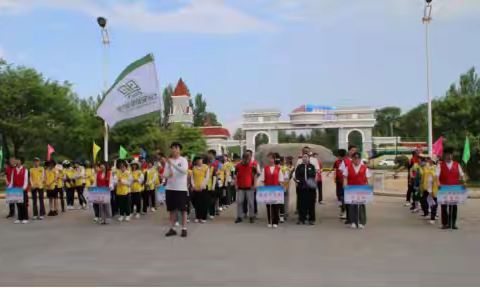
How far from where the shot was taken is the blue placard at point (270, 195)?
11055 millimetres

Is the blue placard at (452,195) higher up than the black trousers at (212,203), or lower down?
higher up

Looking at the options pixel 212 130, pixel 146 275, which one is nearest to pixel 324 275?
pixel 146 275

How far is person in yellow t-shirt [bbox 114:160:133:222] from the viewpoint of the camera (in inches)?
484

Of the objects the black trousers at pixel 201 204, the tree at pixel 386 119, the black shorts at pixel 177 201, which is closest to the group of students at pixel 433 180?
the black trousers at pixel 201 204

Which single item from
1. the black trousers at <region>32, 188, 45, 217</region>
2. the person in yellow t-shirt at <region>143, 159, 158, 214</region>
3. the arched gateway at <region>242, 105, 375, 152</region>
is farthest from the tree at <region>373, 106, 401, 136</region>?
the black trousers at <region>32, 188, 45, 217</region>

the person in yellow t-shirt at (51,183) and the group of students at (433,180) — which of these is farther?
the person in yellow t-shirt at (51,183)

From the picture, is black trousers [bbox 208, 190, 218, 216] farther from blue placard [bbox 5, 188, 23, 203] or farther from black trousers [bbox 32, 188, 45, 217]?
blue placard [bbox 5, 188, 23, 203]

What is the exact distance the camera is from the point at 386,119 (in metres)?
109

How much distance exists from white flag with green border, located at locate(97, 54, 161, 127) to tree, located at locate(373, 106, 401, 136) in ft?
326

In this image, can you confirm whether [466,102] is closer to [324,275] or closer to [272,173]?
[272,173]

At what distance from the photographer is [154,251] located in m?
8.05

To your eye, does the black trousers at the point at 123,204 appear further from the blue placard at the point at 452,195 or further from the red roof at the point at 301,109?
the red roof at the point at 301,109

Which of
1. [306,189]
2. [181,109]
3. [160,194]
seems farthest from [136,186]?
[181,109]

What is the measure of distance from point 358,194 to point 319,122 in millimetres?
55446
